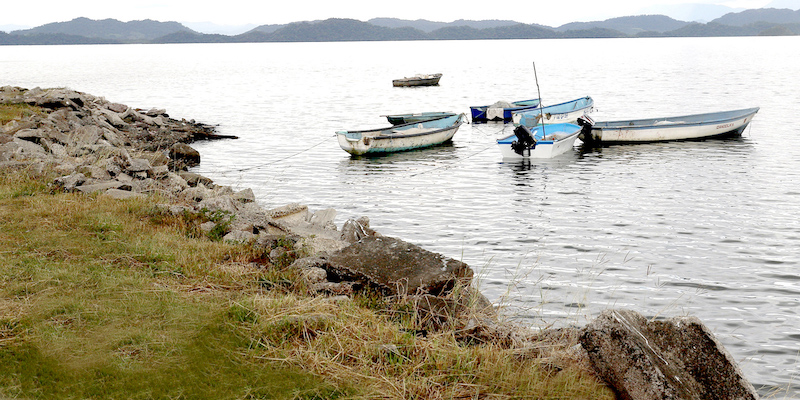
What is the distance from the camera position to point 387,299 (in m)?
6.56

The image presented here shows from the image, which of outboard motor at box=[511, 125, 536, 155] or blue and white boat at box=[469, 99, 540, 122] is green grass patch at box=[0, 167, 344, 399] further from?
blue and white boat at box=[469, 99, 540, 122]

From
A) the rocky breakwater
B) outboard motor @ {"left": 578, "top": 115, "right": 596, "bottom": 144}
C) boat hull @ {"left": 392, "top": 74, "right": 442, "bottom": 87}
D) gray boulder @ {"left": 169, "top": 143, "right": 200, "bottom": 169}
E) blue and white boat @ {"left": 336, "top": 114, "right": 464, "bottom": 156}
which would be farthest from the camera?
boat hull @ {"left": 392, "top": 74, "right": 442, "bottom": 87}

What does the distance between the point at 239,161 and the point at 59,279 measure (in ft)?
75.8

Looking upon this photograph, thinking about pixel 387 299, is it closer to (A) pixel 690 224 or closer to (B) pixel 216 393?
(B) pixel 216 393

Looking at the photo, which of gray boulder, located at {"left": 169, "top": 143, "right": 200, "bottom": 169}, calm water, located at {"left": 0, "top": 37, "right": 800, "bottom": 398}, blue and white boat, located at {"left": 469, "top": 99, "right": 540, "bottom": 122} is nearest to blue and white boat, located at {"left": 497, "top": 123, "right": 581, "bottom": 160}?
calm water, located at {"left": 0, "top": 37, "right": 800, "bottom": 398}

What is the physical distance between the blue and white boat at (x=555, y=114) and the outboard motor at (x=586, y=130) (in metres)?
4.26

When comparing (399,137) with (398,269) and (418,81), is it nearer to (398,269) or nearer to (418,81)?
(398,269)

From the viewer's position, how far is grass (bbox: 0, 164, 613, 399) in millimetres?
4684

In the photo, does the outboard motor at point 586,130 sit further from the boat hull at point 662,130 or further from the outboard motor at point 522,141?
the outboard motor at point 522,141

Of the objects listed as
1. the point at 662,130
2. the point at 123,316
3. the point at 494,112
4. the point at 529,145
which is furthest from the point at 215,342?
the point at 494,112

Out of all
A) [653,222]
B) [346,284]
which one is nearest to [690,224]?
[653,222]

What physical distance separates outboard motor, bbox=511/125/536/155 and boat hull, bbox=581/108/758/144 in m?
5.73

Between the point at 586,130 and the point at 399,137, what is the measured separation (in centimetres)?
975

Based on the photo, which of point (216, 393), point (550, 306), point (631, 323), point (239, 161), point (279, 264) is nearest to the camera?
point (216, 393)
